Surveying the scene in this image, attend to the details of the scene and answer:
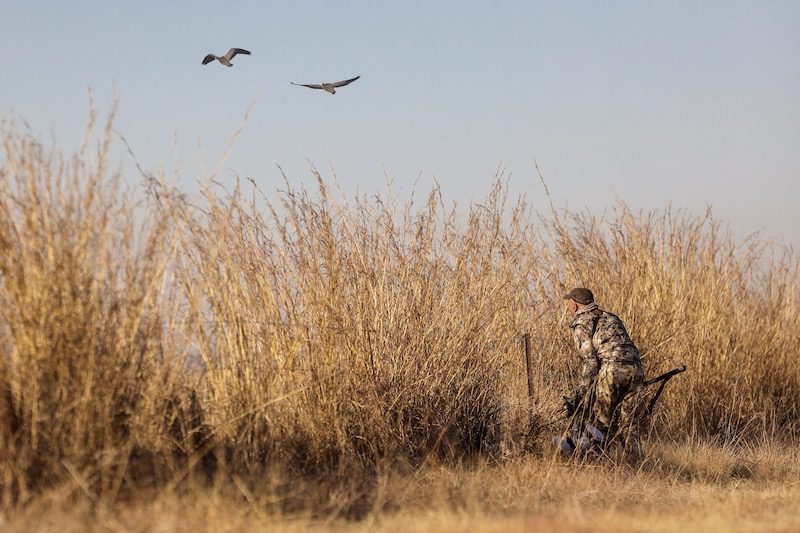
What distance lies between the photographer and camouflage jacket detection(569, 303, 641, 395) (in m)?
8.83

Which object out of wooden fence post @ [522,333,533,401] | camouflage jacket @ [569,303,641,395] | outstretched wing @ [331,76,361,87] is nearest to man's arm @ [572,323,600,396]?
camouflage jacket @ [569,303,641,395]

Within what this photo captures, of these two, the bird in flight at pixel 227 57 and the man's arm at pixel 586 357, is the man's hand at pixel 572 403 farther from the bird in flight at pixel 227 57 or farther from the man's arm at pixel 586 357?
the bird in flight at pixel 227 57

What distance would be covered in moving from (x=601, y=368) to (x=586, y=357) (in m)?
0.15

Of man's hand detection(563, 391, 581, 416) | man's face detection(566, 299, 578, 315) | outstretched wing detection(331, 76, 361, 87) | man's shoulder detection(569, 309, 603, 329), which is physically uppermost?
outstretched wing detection(331, 76, 361, 87)

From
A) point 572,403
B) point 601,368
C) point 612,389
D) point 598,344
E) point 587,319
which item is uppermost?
point 587,319

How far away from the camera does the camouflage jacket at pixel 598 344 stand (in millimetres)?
8828

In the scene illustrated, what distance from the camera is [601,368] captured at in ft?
29.1

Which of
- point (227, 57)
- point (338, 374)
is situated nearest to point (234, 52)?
point (227, 57)

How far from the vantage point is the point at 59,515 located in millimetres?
4840

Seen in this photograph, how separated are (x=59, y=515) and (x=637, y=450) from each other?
5.56 metres

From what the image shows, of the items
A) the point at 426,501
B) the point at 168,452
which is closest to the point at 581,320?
the point at 426,501

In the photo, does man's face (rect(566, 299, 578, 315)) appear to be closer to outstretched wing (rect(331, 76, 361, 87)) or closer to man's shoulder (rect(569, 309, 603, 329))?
man's shoulder (rect(569, 309, 603, 329))

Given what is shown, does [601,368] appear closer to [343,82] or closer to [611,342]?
[611,342]

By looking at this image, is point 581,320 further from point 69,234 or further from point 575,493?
point 69,234
